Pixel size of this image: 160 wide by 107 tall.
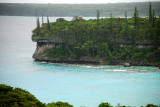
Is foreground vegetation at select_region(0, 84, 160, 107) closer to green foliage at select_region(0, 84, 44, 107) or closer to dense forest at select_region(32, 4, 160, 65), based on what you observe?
green foliage at select_region(0, 84, 44, 107)

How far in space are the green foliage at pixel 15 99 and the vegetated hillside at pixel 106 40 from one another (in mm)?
41450

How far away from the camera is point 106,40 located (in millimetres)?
72188

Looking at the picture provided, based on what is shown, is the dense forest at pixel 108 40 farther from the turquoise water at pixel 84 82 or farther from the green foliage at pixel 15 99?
the green foliage at pixel 15 99

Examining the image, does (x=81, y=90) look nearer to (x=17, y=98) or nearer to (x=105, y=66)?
(x=105, y=66)

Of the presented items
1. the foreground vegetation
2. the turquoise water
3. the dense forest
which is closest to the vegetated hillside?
the dense forest

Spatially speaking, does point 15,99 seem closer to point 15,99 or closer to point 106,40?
point 15,99

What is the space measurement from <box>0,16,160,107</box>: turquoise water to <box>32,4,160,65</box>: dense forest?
8.54 feet

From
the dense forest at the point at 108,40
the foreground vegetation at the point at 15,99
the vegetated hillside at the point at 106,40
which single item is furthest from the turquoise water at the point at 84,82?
the foreground vegetation at the point at 15,99

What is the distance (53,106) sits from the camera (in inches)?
1135

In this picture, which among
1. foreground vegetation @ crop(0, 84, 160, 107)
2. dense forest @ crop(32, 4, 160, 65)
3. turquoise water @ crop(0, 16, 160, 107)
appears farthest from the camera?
dense forest @ crop(32, 4, 160, 65)

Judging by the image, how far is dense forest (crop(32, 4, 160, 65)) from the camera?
2667 inches

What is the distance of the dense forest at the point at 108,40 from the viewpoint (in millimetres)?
67750

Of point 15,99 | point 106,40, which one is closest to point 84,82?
point 106,40

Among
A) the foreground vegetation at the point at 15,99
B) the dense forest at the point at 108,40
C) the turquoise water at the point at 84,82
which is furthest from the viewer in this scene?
the dense forest at the point at 108,40
